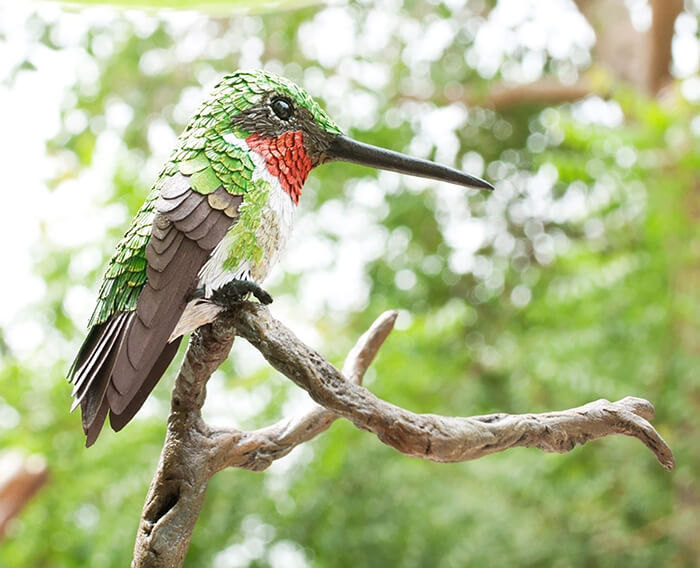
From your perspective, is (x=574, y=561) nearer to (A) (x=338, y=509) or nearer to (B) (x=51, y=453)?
(A) (x=338, y=509)

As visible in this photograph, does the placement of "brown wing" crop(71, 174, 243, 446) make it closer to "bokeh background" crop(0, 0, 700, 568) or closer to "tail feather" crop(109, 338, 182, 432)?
"tail feather" crop(109, 338, 182, 432)

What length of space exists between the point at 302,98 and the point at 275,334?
22 cm

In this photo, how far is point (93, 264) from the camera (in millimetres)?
1916

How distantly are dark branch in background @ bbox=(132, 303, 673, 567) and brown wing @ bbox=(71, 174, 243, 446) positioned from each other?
0.20ft

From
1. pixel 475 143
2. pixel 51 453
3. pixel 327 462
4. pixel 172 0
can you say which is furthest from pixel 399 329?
pixel 172 0

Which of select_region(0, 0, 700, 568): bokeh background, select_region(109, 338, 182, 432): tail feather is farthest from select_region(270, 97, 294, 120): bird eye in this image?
select_region(0, 0, 700, 568): bokeh background

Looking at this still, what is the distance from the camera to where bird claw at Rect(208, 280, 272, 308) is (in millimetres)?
666

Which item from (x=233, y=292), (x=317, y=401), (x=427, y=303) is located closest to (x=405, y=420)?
(x=317, y=401)

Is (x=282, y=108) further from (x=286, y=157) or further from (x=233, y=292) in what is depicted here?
(x=233, y=292)

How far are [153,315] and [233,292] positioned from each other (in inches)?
2.8

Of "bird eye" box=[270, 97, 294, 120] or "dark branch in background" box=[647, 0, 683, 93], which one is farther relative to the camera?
"dark branch in background" box=[647, 0, 683, 93]

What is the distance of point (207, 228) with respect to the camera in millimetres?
647

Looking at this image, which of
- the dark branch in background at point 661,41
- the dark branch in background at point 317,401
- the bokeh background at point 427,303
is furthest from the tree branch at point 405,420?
the dark branch in background at point 661,41

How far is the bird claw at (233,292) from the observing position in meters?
0.67
